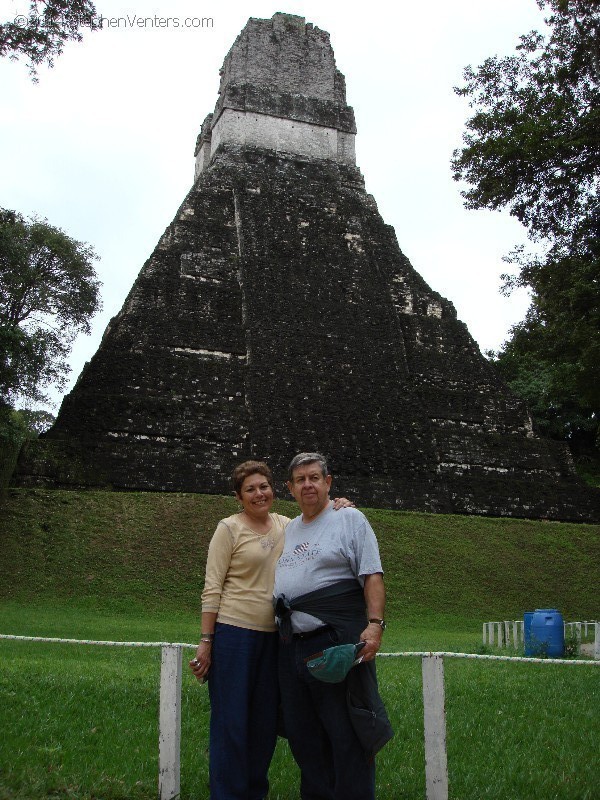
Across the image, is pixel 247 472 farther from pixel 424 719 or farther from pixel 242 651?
pixel 424 719

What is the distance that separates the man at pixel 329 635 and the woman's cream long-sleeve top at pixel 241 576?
0.37ft

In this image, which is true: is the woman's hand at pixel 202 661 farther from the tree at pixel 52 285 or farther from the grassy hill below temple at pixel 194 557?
the tree at pixel 52 285

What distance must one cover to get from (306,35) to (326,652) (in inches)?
987

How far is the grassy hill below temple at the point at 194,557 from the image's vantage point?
13.1 metres

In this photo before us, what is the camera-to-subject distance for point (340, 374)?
64.7 ft

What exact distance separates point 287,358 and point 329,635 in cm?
1639

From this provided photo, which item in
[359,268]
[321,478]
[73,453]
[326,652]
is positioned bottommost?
[326,652]

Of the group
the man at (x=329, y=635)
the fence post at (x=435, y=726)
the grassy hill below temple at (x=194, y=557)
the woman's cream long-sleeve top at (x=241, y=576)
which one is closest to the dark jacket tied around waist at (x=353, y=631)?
the man at (x=329, y=635)

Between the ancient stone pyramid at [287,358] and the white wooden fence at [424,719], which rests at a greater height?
the ancient stone pyramid at [287,358]

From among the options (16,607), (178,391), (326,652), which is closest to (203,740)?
(326,652)

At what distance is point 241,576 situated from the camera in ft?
11.7

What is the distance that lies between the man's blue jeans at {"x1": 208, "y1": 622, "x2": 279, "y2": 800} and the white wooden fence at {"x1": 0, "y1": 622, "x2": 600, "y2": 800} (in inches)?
9.1

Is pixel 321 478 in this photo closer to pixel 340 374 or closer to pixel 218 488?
pixel 218 488

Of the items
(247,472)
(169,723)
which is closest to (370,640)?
(247,472)
